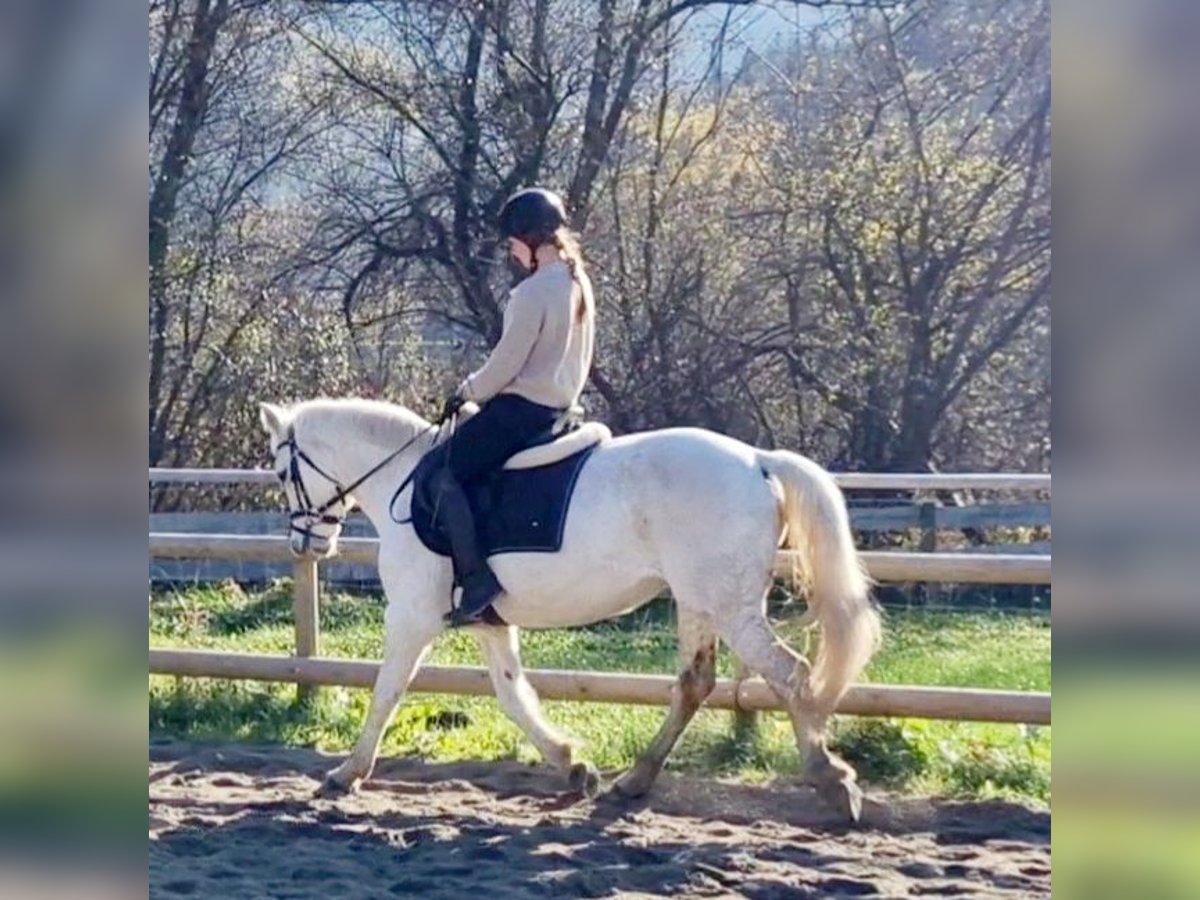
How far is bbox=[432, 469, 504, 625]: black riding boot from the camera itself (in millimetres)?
5734

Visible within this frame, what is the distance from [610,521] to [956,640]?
5.74 metres

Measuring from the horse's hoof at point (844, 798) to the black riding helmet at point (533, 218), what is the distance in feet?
7.27

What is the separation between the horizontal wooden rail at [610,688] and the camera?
579cm

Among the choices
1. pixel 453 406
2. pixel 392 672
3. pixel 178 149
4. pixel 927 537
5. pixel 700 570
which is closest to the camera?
pixel 700 570

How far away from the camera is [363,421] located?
20.9ft

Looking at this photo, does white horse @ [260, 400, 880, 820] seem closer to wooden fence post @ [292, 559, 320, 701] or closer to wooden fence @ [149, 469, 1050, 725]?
wooden fence @ [149, 469, 1050, 725]

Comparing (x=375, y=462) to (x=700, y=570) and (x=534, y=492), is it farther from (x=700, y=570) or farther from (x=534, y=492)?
(x=700, y=570)

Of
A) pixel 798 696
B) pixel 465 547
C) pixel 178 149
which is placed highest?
pixel 178 149

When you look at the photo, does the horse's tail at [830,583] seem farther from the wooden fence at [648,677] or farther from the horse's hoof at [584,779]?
the horse's hoof at [584,779]

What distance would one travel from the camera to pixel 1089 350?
3.54 feet

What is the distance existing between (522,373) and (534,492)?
0.44 meters

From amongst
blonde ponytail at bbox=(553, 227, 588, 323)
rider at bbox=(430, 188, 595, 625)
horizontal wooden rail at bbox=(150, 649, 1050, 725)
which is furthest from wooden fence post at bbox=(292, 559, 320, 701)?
blonde ponytail at bbox=(553, 227, 588, 323)

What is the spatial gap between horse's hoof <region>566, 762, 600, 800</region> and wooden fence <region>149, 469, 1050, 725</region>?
1.57ft

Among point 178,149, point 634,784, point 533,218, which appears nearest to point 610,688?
point 634,784
